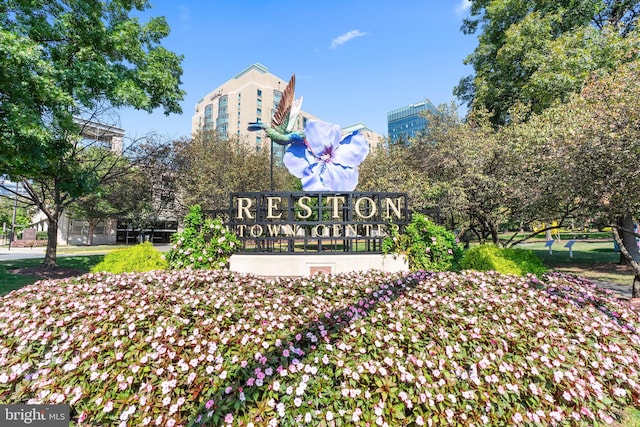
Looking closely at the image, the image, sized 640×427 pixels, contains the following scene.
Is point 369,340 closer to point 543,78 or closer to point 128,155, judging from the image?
point 543,78

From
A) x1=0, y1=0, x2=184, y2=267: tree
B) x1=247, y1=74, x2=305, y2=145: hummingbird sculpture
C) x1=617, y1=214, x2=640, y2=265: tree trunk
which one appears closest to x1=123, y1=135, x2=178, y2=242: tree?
x1=0, y1=0, x2=184, y2=267: tree

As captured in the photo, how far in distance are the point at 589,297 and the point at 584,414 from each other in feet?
9.97

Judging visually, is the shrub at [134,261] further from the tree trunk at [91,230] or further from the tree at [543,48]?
the tree trunk at [91,230]

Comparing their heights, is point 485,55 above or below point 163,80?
above

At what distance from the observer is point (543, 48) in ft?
48.0

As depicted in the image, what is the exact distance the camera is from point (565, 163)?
7750mm

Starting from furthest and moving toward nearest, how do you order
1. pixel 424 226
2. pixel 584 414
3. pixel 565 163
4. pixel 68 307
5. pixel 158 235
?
pixel 158 235 → pixel 424 226 → pixel 565 163 → pixel 68 307 → pixel 584 414

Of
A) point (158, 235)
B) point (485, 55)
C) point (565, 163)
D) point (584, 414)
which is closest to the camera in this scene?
point (584, 414)

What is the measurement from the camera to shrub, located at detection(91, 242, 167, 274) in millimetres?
7966

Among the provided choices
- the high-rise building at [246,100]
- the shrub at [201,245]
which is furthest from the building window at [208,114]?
the shrub at [201,245]

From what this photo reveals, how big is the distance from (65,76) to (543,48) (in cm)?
1933

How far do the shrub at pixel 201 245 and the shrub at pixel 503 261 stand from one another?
20.8 ft

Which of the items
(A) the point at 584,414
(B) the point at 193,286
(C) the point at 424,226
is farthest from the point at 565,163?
(B) the point at 193,286

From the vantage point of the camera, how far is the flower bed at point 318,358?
3143 millimetres
